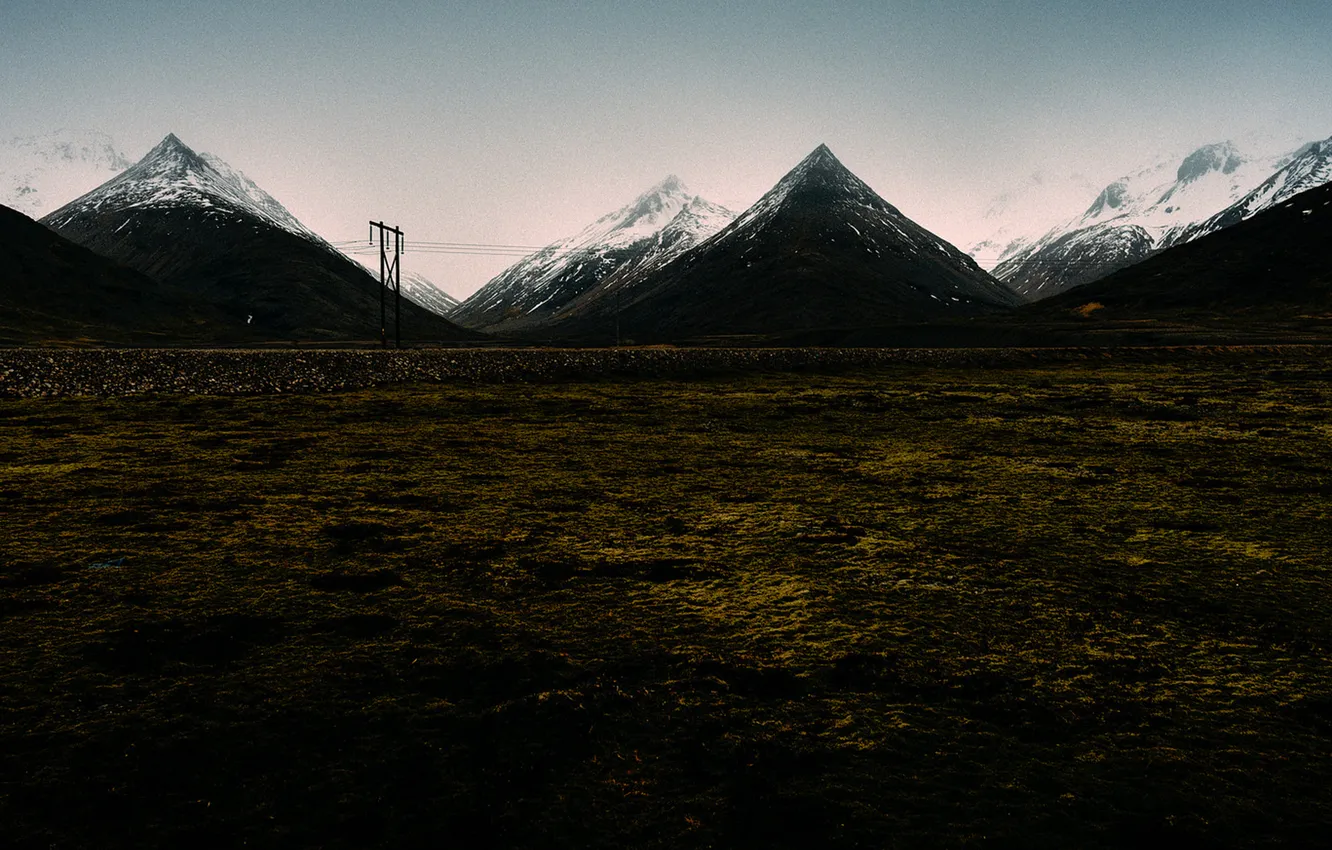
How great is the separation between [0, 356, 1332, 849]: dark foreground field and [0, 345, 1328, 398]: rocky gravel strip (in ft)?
45.9

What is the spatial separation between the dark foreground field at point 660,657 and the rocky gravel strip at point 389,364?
1399 centimetres

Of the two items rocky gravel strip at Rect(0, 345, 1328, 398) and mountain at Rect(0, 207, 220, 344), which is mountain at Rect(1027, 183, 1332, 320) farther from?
mountain at Rect(0, 207, 220, 344)

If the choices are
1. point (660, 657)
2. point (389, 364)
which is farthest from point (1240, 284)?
point (660, 657)

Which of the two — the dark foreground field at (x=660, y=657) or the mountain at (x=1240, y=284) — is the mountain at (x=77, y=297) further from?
the mountain at (x=1240, y=284)

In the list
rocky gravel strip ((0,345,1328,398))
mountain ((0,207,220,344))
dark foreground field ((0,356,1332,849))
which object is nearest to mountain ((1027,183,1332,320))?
rocky gravel strip ((0,345,1328,398))

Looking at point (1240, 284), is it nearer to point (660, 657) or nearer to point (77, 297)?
point (660, 657)

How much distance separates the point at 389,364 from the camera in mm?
33250

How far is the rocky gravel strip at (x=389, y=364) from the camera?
87.1ft

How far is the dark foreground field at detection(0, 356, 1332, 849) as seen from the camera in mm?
4352

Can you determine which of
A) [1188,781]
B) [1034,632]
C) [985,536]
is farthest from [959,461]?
[1188,781]

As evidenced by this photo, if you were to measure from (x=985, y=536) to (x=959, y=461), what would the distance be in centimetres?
660

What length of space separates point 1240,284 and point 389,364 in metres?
206

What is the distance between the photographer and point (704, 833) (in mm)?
4129

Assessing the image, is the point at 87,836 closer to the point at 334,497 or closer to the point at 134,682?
the point at 134,682
